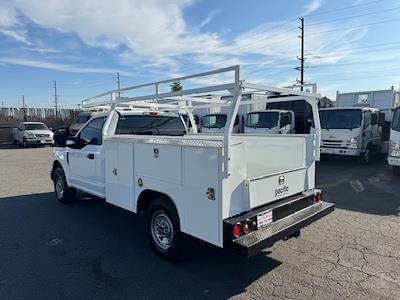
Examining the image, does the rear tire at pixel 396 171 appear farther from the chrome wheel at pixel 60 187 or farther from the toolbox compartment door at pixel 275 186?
the chrome wheel at pixel 60 187

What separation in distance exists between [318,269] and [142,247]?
237 centimetres

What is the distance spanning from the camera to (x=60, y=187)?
7.29 metres

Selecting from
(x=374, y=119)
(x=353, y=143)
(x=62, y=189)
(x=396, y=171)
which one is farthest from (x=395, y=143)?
(x=62, y=189)

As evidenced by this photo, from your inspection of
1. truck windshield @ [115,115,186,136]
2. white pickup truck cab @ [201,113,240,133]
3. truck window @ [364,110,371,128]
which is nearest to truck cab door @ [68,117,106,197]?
truck windshield @ [115,115,186,136]

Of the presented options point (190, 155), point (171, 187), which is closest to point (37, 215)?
point (171, 187)

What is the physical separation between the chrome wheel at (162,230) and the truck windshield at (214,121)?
43.1 ft

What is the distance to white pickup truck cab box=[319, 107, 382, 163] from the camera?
12344 mm

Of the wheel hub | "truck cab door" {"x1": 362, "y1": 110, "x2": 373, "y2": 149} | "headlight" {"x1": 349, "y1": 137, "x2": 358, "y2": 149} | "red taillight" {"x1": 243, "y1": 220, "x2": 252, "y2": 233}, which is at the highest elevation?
"truck cab door" {"x1": 362, "y1": 110, "x2": 373, "y2": 149}

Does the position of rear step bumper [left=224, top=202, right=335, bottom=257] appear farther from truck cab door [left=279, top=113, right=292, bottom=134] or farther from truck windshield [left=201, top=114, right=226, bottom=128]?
truck windshield [left=201, top=114, right=226, bottom=128]

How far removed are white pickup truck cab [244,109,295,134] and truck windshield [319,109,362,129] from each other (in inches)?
67.9

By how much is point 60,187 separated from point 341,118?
34.2ft

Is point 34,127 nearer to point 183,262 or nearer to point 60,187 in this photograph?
point 60,187

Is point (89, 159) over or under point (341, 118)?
under

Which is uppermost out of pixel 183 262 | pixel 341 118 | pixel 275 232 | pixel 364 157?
pixel 341 118
